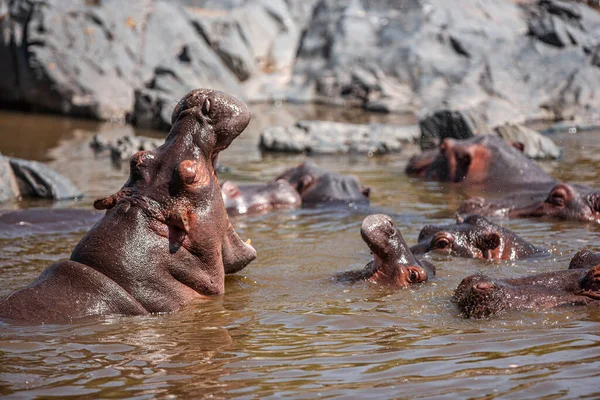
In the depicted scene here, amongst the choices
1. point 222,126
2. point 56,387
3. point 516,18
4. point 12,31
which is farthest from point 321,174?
point 516,18

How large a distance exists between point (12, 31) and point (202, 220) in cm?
1530

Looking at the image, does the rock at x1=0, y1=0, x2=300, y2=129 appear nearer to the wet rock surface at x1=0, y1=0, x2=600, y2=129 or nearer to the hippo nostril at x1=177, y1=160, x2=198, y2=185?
the wet rock surface at x1=0, y1=0, x2=600, y2=129

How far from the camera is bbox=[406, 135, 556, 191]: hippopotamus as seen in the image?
10609 millimetres

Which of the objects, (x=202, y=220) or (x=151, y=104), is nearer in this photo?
(x=202, y=220)

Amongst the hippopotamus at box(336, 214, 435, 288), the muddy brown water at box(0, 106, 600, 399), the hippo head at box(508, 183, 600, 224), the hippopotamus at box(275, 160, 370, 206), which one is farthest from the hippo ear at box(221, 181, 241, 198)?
the hippopotamus at box(336, 214, 435, 288)

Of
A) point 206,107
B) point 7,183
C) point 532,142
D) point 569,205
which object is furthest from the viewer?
point 532,142

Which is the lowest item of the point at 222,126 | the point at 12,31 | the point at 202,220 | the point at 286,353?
the point at 286,353

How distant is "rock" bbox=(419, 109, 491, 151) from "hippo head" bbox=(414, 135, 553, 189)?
2.72 metres

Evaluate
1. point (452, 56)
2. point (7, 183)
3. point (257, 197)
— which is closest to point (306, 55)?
point (452, 56)

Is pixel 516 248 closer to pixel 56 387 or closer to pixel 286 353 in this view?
pixel 286 353

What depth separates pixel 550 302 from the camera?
5.52 metres

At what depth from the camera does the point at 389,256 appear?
6328 millimetres

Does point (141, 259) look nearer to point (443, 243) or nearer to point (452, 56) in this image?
point (443, 243)

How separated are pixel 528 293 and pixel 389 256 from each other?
1.09 m
